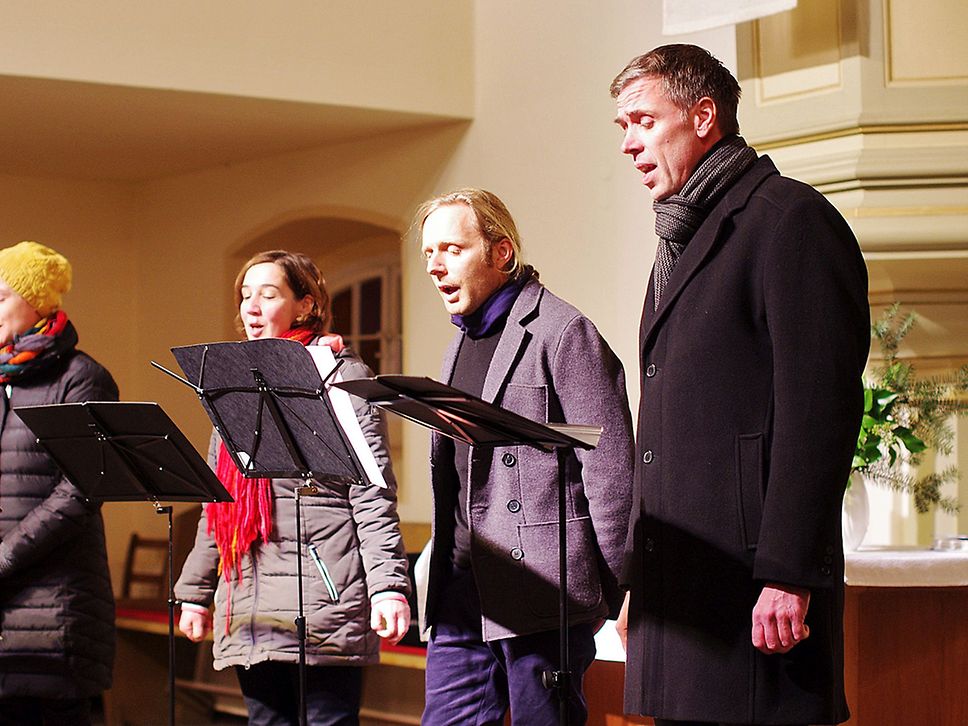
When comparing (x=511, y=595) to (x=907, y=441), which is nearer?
(x=511, y=595)

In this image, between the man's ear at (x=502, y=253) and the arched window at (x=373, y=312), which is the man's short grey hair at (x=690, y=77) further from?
the arched window at (x=373, y=312)

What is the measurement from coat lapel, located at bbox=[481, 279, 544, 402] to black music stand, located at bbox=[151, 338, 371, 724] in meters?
0.31

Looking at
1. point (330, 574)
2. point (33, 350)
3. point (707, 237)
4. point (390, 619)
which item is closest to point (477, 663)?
point (390, 619)

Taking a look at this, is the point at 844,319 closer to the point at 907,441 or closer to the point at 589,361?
the point at 589,361

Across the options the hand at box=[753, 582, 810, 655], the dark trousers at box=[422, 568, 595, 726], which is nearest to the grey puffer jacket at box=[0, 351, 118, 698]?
the dark trousers at box=[422, 568, 595, 726]

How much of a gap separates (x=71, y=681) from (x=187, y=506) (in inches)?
180

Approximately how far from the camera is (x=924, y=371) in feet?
15.9

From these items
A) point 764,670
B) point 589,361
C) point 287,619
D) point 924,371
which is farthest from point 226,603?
point 924,371

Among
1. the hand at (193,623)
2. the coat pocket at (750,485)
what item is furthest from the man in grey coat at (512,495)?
the hand at (193,623)

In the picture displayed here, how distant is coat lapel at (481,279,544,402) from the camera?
2.79 metres

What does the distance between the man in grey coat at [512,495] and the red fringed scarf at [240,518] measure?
0.55m

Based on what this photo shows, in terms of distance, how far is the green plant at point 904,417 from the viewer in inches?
159

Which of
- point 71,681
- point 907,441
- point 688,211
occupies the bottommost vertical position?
point 71,681

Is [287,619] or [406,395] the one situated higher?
[406,395]
